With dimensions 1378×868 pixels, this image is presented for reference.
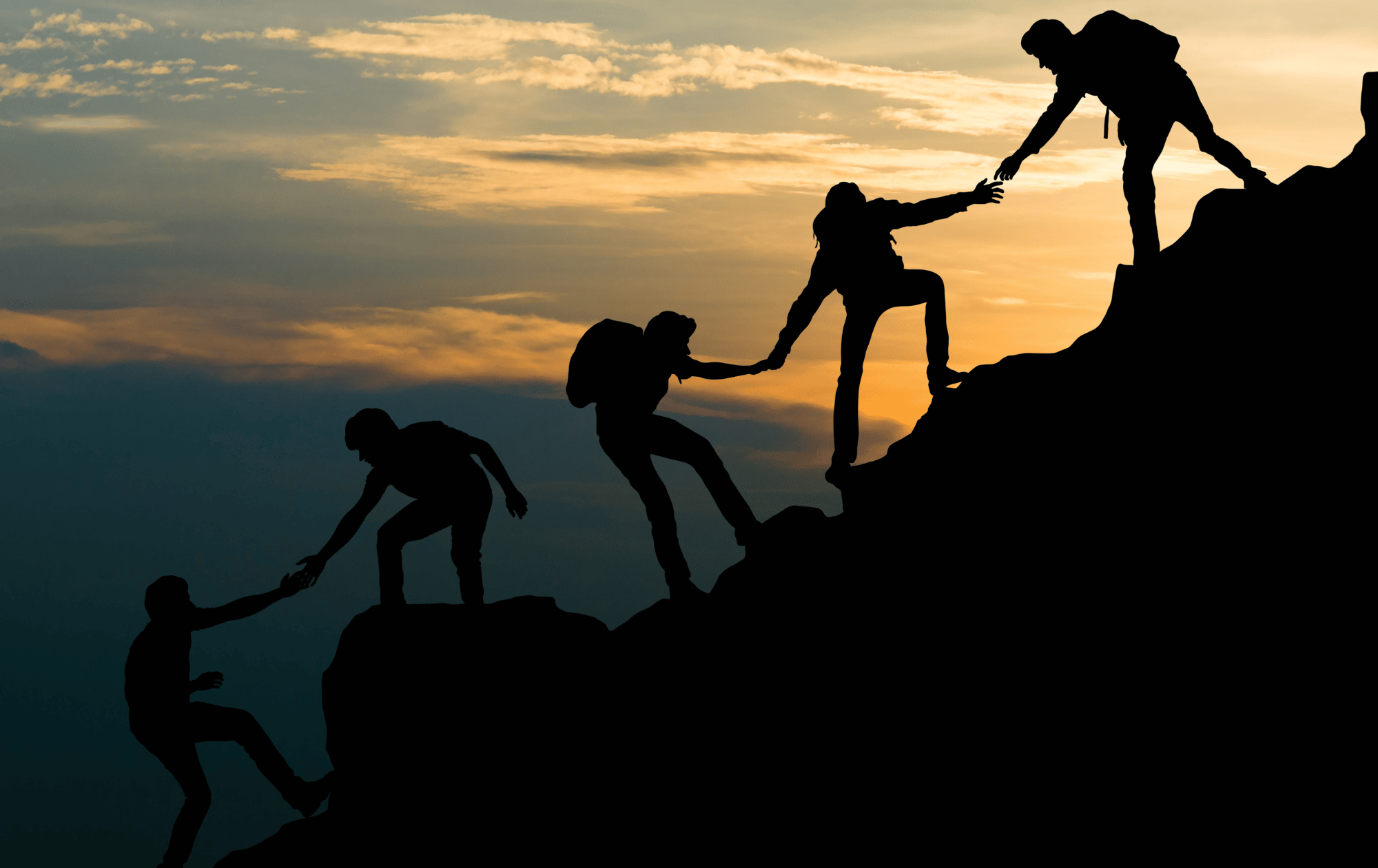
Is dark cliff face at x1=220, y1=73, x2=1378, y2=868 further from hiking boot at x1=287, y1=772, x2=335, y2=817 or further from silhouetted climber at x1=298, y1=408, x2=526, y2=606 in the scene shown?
silhouetted climber at x1=298, y1=408, x2=526, y2=606

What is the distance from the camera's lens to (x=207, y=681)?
11.8m

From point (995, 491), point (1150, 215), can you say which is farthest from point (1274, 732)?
point (1150, 215)

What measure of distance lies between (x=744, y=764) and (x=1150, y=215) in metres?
6.70

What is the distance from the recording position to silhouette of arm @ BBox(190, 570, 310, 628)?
37.3ft

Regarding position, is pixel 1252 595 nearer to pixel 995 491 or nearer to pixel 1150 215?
pixel 995 491

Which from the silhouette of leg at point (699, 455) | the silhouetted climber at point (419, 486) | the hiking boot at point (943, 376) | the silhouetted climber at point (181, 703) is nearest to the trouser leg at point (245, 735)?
the silhouetted climber at point (181, 703)

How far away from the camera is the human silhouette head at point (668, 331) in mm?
10828

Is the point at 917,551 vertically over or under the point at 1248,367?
under

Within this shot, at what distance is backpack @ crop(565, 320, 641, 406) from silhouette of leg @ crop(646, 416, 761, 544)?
58 centimetres

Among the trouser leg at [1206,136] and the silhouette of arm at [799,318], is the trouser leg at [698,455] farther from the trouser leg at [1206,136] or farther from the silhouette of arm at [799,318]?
the trouser leg at [1206,136]

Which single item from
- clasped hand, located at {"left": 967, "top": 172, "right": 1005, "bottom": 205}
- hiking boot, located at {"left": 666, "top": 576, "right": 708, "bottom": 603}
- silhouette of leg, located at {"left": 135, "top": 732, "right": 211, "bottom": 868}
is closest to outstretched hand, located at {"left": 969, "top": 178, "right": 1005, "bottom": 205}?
clasped hand, located at {"left": 967, "top": 172, "right": 1005, "bottom": 205}

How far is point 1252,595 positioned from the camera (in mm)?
8961

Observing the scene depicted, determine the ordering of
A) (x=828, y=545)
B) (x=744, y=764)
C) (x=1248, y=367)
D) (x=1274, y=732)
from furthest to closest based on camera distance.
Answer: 1. (x=828, y=545)
2. (x=744, y=764)
3. (x=1248, y=367)
4. (x=1274, y=732)

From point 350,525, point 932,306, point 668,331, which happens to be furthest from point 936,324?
point 350,525
